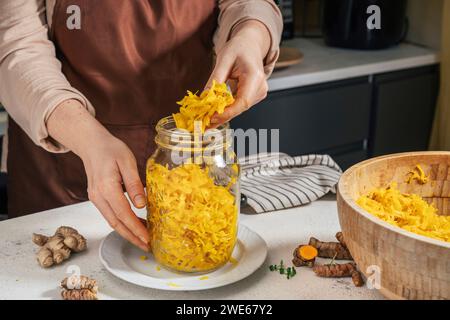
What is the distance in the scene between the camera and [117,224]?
0.99 metres

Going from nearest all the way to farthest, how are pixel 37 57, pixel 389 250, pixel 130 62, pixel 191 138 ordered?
pixel 389 250
pixel 191 138
pixel 37 57
pixel 130 62

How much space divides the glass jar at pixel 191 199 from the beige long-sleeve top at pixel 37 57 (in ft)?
0.83

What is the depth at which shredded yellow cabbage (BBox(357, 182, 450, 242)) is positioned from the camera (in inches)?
35.5

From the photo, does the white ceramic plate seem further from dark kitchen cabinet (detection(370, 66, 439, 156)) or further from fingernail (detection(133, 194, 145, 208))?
dark kitchen cabinet (detection(370, 66, 439, 156))

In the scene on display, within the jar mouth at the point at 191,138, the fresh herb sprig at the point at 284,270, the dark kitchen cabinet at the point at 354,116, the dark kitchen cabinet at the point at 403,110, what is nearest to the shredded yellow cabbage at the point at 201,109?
the jar mouth at the point at 191,138

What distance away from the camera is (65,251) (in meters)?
1.00

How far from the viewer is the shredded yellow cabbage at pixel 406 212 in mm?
902

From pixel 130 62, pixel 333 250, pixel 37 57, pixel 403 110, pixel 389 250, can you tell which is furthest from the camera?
pixel 403 110

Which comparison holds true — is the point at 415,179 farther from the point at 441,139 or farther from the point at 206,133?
the point at 441,139

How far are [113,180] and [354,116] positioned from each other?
1525mm

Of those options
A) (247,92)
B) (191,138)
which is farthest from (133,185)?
(247,92)

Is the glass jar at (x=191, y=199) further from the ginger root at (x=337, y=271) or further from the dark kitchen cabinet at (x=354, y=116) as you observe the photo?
the dark kitchen cabinet at (x=354, y=116)

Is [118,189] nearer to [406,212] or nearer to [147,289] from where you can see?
[147,289]

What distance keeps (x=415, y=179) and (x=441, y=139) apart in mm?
1577
